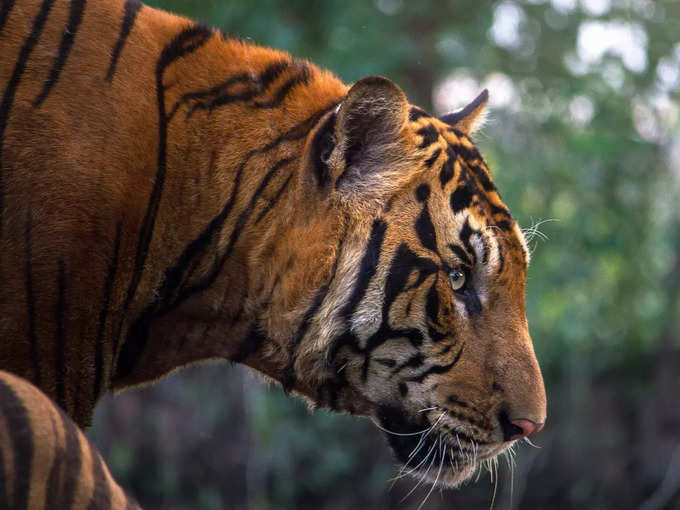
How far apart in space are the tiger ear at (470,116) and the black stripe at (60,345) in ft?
5.96

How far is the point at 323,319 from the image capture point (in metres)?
3.08

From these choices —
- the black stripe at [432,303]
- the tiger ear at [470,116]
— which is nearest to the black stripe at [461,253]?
the black stripe at [432,303]

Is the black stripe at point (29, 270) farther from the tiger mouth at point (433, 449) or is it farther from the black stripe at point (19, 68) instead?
the tiger mouth at point (433, 449)

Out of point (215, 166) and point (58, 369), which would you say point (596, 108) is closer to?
point (215, 166)

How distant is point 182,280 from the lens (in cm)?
306

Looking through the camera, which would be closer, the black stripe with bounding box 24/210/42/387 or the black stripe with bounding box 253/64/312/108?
the black stripe with bounding box 24/210/42/387

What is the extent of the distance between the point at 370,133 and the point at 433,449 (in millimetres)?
1214

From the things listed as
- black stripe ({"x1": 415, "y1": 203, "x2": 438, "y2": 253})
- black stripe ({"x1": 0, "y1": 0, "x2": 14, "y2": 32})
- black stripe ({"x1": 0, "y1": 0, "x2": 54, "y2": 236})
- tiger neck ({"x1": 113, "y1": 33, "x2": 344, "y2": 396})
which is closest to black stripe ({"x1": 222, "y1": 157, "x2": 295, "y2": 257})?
tiger neck ({"x1": 113, "y1": 33, "x2": 344, "y2": 396})

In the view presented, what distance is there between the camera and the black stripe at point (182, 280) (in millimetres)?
3041

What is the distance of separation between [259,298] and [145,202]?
1.73ft

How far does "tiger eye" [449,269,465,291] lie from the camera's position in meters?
3.14

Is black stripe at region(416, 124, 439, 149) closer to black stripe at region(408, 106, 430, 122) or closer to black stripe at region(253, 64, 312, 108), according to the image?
black stripe at region(408, 106, 430, 122)

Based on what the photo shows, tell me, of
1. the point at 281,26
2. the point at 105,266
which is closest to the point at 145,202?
the point at 105,266

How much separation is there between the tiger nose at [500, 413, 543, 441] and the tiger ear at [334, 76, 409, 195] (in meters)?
0.97
